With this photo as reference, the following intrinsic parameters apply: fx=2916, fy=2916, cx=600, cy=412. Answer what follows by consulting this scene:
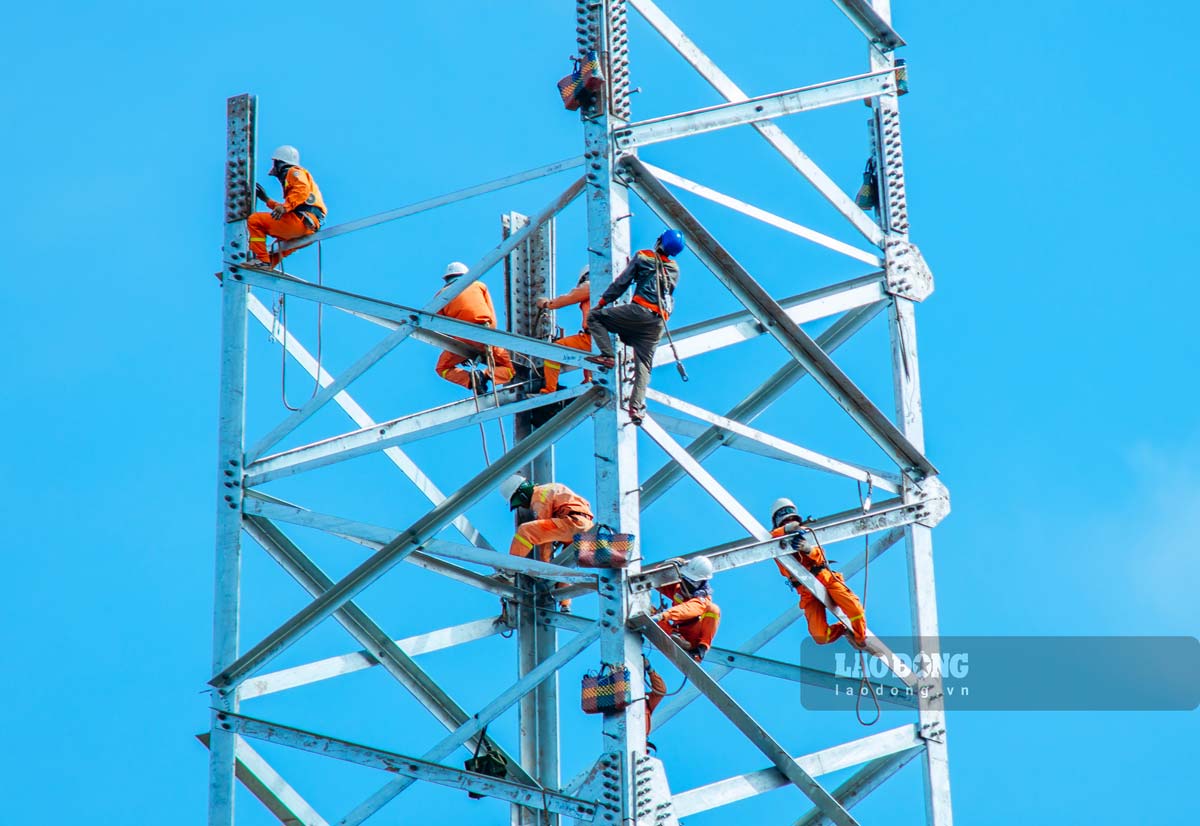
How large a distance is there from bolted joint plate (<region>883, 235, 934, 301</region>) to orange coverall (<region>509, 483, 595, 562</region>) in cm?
456

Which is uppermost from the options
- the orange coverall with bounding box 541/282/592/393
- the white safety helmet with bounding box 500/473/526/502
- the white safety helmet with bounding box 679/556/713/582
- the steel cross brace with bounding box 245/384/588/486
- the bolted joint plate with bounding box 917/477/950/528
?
the orange coverall with bounding box 541/282/592/393

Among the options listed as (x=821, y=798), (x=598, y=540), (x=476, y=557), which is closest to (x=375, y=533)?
(x=476, y=557)

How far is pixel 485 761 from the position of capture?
1308 inches

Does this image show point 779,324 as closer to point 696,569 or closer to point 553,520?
point 696,569

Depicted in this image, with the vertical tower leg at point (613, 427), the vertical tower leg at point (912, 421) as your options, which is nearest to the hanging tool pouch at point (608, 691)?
the vertical tower leg at point (613, 427)

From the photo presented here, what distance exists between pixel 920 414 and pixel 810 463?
5.73ft

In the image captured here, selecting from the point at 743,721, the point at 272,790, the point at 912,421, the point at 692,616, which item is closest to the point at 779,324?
the point at 912,421

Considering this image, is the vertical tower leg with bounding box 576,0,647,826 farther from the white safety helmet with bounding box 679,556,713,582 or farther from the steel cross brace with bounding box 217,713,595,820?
the steel cross brace with bounding box 217,713,595,820

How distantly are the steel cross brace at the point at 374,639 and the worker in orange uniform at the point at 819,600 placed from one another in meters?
4.29

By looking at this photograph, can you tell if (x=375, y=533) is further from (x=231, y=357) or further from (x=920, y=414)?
(x=920, y=414)

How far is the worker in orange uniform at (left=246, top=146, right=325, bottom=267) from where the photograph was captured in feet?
110

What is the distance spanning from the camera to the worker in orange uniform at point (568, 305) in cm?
3325

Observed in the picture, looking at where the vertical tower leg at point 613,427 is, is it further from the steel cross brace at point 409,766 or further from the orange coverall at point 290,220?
the orange coverall at point 290,220

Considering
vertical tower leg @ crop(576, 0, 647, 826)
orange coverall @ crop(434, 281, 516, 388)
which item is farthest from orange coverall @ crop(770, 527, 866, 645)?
orange coverall @ crop(434, 281, 516, 388)
